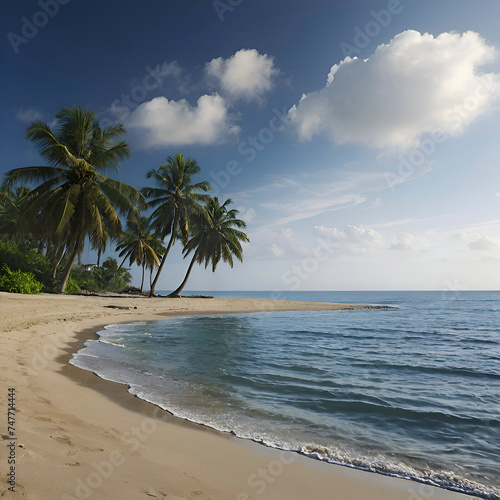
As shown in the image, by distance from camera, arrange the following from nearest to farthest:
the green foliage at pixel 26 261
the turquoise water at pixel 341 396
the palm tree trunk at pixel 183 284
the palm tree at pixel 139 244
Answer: the turquoise water at pixel 341 396 < the green foliage at pixel 26 261 < the palm tree trunk at pixel 183 284 < the palm tree at pixel 139 244

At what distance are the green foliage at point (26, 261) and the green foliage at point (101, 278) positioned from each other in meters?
6.81

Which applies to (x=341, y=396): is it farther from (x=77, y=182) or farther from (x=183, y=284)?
(x=183, y=284)

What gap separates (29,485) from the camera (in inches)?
85.5

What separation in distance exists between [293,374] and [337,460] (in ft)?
13.2

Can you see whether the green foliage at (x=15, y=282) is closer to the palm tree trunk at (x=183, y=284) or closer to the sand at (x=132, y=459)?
the palm tree trunk at (x=183, y=284)

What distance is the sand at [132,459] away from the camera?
2.45 metres

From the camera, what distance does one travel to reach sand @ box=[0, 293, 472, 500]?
2445 millimetres

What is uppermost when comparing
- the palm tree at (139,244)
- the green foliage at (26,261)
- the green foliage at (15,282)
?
the palm tree at (139,244)

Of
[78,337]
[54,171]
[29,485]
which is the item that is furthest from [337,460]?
[54,171]
